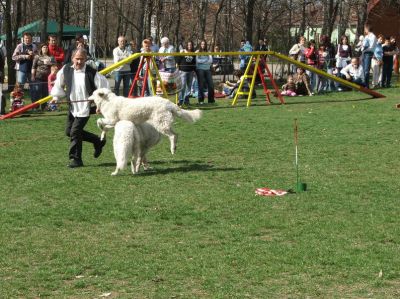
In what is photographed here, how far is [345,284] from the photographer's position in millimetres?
6691

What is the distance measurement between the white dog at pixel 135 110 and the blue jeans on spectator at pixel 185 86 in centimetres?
1068

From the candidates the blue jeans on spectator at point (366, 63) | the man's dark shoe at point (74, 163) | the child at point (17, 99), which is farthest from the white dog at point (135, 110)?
the blue jeans on spectator at point (366, 63)

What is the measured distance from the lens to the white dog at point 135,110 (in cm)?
1191

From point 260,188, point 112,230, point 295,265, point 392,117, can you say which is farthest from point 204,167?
point 392,117

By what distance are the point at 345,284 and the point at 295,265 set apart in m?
0.64

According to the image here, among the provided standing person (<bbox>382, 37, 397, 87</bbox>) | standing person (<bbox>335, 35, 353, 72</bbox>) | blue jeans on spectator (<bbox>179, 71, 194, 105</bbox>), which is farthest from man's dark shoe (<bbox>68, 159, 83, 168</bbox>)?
standing person (<bbox>382, 37, 397, 87</bbox>)

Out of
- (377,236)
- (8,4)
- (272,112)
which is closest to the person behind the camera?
(377,236)

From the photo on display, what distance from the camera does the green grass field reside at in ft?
22.4

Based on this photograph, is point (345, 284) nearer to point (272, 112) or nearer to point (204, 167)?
point (204, 167)

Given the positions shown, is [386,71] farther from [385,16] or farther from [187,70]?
[385,16]

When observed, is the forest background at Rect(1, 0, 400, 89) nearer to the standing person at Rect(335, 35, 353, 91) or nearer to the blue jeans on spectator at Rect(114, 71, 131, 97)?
the blue jeans on spectator at Rect(114, 71, 131, 97)

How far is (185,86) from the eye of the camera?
2298 centimetres

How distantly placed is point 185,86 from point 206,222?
14.3 meters

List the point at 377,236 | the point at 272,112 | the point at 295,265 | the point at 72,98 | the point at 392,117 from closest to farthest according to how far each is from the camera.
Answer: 1. the point at 295,265
2. the point at 377,236
3. the point at 72,98
4. the point at 392,117
5. the point at 272,112
